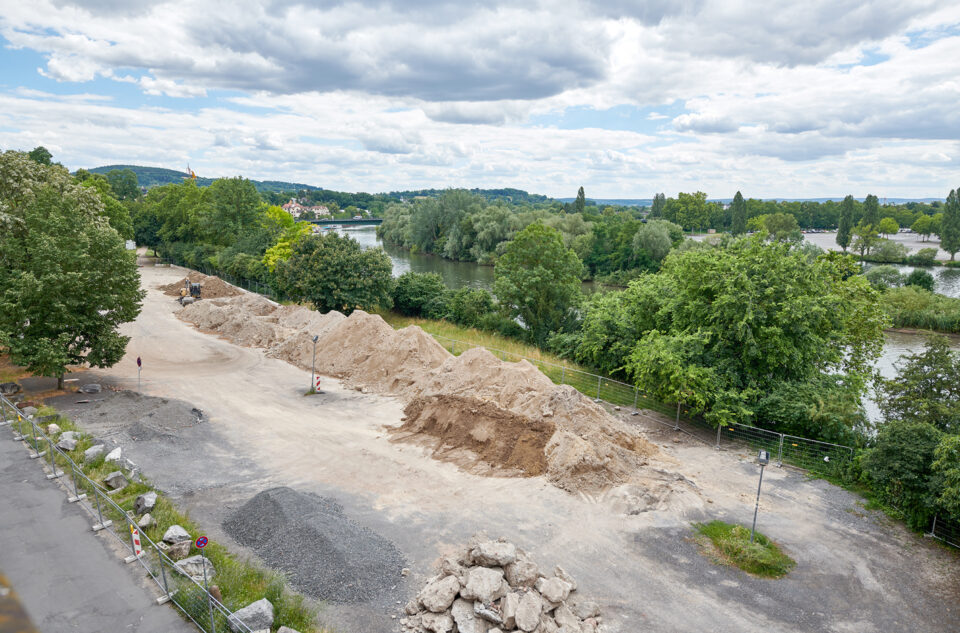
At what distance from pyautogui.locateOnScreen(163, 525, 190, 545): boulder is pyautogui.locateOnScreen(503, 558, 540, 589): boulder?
7.49 meters

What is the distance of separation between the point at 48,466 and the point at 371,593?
11441 mm

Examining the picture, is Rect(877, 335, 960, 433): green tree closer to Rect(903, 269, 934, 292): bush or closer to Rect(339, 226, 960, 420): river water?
Rect(339, 226, 960, 420): river water

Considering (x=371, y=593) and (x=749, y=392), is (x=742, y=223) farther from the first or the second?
(x=371, y=593)

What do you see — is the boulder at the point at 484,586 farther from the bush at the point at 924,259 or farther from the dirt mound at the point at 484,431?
the bush at the point at 924,259

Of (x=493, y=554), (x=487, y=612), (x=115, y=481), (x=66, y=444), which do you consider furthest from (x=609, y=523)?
(x=66, y=444)

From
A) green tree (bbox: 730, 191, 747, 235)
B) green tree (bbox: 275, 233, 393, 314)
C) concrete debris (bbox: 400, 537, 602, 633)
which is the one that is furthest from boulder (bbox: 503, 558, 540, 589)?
green tree (bbox: 730, 191, 747, 235)

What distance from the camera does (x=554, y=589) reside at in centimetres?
1170

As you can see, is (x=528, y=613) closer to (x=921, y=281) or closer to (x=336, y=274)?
(x=336, y=274)

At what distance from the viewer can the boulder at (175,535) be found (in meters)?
13.1

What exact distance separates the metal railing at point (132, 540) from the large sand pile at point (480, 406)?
30.6 ft

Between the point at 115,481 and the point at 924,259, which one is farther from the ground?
the point at 924,259

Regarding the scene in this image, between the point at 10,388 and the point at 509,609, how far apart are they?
2354 cm

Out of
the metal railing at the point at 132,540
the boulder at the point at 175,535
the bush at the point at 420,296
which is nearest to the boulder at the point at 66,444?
the metal railing at the point at 132,540

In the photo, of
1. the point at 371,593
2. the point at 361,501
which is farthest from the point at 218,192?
the point at 371,593
